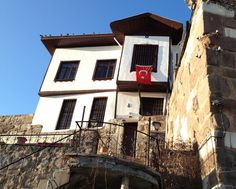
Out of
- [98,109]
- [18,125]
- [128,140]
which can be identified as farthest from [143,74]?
[18,125]

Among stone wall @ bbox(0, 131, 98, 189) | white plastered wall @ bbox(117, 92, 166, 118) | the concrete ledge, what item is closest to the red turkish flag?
white plastered wall @ bbox(117, 92, 166, 118)

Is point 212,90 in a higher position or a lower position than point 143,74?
lower

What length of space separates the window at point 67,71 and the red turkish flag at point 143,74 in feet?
15.4

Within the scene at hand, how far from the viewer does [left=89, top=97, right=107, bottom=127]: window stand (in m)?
16.9

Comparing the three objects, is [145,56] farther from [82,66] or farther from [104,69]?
[82,66]

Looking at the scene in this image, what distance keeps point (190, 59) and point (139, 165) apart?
2818 mm

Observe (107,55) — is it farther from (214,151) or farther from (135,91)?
(214,151)

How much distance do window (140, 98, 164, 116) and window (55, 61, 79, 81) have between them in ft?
17.4

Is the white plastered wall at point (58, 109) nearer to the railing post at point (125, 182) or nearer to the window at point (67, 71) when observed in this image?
the window at point (67, 71)

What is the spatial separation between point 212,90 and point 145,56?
12949 mm

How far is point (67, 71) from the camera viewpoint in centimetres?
1969

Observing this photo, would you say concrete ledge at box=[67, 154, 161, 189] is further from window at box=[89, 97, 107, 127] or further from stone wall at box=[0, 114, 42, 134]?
stone wall at box=[0, 114, 42, 134]

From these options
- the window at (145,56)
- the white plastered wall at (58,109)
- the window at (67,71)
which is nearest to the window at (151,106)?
the white plastered wall at (58,109)

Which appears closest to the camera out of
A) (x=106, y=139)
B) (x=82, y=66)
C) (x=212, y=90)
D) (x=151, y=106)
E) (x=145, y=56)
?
(x=212, y=90)
